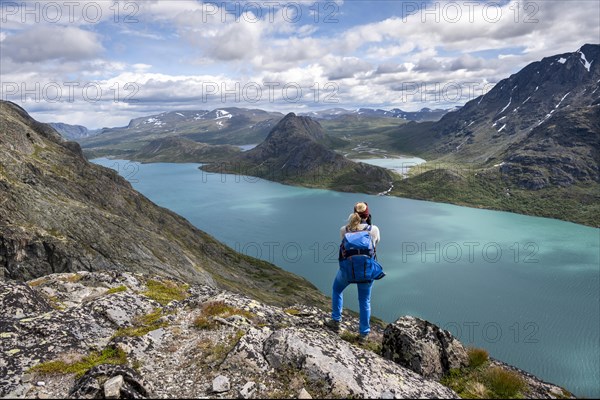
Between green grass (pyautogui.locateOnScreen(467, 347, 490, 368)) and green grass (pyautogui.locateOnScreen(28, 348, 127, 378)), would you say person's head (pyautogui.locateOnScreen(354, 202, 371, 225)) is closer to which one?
green grass (pyautogui.locateOnScreen(467, 347, 490, 368))

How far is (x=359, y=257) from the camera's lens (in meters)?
13.6

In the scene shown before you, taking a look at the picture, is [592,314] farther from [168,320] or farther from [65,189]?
[65,189]

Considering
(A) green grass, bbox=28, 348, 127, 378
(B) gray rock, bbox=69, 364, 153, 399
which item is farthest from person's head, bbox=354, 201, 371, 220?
(A) green grass, bbox=28, 348, 127, 378

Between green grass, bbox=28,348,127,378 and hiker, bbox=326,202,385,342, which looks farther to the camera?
hiker, bbox=326,202,385,342

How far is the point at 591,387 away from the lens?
66.4 metres

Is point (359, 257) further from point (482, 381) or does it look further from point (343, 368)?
point (482, 381)

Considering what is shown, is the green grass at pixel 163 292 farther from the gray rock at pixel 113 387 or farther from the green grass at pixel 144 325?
the gray rock at pixel 113 387

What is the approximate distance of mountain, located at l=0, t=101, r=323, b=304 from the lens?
69812 millimetres

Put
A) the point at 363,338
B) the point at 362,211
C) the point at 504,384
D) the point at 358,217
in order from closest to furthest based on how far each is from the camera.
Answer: the point at 504,384 < the point at 358,217 < the point at 362,211 < the point at 363,338

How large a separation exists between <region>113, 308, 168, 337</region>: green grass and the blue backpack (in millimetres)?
8488

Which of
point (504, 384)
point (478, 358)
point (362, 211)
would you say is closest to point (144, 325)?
point (362, 211)

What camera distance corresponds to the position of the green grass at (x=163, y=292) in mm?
22969

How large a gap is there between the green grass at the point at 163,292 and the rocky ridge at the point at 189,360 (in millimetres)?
5094

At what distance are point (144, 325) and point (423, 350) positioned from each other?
39.7 feet
